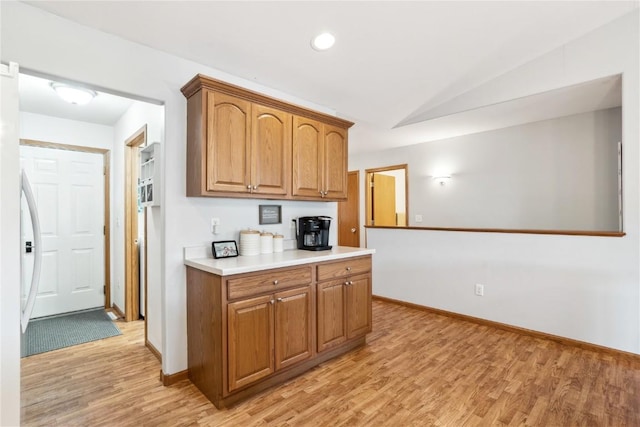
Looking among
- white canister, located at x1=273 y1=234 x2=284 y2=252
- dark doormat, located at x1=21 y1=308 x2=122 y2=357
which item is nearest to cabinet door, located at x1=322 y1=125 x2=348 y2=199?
white canister, located at x1=273 y1=234 x2=284 y2=252

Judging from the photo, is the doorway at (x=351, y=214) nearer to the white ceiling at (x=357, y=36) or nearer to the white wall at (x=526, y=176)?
the white wall at (x=526, y=176)

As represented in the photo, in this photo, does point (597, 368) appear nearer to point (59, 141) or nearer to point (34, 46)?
point (34, 46)

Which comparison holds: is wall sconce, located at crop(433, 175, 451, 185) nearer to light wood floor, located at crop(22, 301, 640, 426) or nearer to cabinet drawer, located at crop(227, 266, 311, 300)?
light wood floor, located at crop(22, 301, 640, 426)

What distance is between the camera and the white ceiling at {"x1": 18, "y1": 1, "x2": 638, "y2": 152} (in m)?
1.99

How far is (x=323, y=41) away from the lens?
2.39 m

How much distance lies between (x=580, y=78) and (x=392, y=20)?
1.86 meters

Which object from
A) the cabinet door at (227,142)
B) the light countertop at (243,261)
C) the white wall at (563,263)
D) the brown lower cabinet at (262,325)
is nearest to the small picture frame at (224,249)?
the light countertop at (243,261)

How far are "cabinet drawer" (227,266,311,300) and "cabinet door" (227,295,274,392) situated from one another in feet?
0.19

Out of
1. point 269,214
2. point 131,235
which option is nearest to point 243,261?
point 269,214

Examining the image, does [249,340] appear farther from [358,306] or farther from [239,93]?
[239,93]

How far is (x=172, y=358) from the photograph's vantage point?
2.28m

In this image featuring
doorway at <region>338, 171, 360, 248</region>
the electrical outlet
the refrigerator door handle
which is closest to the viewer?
the refrigerator door handle

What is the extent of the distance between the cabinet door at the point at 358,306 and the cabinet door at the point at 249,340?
0.83 m

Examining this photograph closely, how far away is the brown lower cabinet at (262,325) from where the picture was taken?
6.35ft
